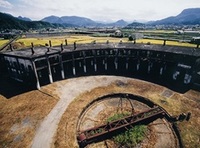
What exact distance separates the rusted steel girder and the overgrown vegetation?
2.93 feet

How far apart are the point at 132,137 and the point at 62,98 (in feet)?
60.7

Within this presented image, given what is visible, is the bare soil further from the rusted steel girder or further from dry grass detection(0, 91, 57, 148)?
the rusted steel girder

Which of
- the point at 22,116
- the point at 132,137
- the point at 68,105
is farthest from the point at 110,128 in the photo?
the point at 22,116

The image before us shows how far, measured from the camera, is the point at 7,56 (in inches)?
1665

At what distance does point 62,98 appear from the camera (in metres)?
34.6

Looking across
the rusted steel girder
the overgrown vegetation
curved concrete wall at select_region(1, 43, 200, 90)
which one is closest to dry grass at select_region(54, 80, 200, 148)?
the rusted steel girder

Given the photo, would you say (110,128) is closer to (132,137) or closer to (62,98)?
(132,137)

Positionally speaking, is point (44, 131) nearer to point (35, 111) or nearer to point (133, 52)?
point (35, 111)

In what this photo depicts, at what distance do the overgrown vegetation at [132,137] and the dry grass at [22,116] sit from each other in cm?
1391

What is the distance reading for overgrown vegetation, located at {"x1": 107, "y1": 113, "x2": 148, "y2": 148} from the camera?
74.2 feet

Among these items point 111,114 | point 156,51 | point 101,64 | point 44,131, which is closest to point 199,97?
point 156,51

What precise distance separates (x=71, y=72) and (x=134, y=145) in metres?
32.9

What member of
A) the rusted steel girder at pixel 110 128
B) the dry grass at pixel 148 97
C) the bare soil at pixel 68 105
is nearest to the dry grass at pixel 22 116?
the bare soil at pixel 68 105

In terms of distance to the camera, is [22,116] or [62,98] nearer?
[22,116]
